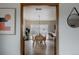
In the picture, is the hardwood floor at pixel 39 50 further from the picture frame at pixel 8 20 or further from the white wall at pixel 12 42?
the picture frame at pixel 8 20

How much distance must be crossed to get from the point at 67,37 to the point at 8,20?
169cm

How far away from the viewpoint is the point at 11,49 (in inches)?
172

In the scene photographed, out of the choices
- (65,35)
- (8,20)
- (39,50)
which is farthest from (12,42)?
(39,50)

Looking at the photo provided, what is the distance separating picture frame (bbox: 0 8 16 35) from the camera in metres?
4.34

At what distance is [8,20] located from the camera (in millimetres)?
4344

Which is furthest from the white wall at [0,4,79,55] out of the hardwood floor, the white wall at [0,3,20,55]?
the hardwood floor

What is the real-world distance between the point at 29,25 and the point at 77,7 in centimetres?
418

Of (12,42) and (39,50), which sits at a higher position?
(12,42)

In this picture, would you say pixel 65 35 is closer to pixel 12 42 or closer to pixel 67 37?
pixel 67 37

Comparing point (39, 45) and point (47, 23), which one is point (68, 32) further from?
point (47, 23)

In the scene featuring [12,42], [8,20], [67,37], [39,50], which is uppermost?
[8,20]

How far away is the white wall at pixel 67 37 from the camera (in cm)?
433

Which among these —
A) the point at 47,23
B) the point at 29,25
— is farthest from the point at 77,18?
the point at 47,23
